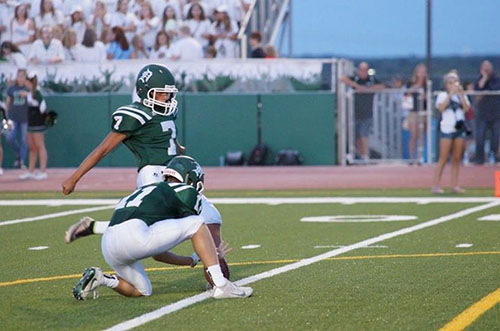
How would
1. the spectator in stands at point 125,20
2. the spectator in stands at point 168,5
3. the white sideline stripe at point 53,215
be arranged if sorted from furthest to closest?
the spectator in stands at point 125,20, the spectator in stands at point 168,5, the white sideline stripe at point 53,215

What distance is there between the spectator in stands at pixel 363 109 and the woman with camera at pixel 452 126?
6.69 m

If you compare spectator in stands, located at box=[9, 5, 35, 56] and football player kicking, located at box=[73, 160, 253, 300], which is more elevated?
spectator in stands, located at box=[9, 5, 35, 56]

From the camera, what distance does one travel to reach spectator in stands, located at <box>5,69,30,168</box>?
21406mm

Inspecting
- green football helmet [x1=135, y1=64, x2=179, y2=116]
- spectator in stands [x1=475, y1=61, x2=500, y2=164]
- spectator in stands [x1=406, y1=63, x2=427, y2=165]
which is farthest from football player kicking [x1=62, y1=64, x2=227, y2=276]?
spectator in stands [x1=406, y1=63, x2=427, y2=165]

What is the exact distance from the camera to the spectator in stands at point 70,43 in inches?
971

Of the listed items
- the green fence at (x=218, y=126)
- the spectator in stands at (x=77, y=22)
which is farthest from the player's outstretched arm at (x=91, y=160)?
the spectator in stands at (x=77, y=22)

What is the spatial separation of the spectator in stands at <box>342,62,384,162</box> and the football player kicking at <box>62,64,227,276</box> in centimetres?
1502

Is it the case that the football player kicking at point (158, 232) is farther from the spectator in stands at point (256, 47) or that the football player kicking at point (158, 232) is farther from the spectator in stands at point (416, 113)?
the spectator in stands at point (256, 47)

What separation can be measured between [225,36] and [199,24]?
0.68 meters

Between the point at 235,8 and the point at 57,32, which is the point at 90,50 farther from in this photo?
the point at 235,8

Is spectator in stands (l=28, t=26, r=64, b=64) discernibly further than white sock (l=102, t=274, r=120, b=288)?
Yes

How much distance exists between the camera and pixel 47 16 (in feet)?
81.9

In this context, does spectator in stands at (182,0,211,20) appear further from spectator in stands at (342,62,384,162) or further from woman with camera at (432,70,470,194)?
woman with camera at (432,70,470,194)

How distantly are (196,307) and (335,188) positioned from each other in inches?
445
